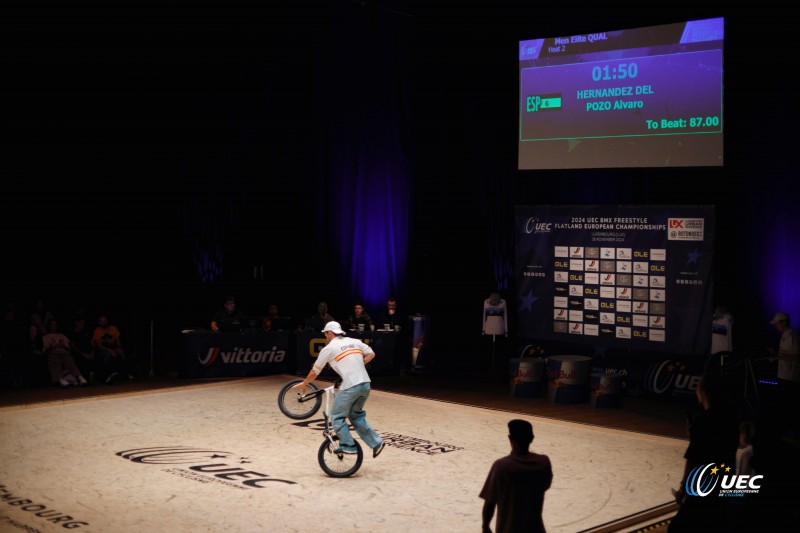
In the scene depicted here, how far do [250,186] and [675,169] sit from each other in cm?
875

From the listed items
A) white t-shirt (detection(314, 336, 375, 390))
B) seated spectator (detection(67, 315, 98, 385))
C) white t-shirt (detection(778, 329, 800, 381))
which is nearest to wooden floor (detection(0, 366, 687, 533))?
seated spectator (detection(67, 315, 98, 385))

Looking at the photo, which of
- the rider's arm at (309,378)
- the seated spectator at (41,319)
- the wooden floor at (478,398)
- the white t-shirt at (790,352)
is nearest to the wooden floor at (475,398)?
the wooden floor at (478,398)

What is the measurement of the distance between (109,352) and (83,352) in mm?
398

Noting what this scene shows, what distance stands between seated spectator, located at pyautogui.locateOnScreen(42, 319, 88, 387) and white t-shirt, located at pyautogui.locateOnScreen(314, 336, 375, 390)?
6895 millimetres

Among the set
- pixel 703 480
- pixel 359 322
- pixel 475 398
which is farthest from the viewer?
pixel 359 322

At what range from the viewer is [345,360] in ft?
30.9

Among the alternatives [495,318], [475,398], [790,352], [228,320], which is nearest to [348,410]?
[475,398]

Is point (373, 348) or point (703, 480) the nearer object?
point (703, 480)

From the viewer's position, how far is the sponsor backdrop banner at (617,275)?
1384cm

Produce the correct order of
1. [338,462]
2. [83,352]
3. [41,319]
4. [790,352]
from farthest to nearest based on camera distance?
[41,319]
[83,352]
[790,352]
[338,462]

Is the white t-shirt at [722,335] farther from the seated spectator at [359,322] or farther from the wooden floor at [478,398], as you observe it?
the seated spectator at [359,322]

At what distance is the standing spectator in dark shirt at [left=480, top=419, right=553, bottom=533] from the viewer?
538 centimetres

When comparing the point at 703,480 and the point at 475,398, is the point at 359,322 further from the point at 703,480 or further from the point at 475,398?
the point at 703,480

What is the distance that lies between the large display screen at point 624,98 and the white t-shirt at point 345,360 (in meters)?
6.51
